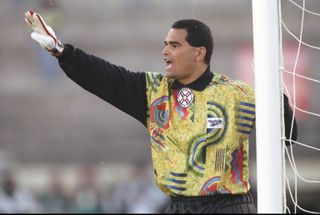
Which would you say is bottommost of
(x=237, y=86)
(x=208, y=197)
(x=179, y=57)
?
(x=208, y=197)

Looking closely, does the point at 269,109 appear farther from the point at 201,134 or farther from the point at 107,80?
the point at 107,80

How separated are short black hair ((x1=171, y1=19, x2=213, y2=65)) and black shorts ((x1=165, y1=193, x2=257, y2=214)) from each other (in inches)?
28.2

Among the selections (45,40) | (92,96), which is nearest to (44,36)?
(45,40)

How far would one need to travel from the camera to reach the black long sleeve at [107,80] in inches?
189

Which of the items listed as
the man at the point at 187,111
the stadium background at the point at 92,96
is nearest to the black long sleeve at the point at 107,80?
the man at the point at 187,111

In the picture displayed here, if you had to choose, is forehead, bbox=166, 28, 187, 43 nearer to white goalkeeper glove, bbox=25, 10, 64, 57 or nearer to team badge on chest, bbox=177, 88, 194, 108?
team badge on chest, bbox=177, 88, 194, 108

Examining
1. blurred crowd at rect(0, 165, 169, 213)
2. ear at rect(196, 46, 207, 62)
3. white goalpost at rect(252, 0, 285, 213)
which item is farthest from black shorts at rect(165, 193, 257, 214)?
blurred crowd at rect(0, 165, 169, 213)

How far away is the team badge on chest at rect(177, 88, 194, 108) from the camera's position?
4863 mm

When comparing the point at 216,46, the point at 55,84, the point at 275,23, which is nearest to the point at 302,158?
the point at 216,46

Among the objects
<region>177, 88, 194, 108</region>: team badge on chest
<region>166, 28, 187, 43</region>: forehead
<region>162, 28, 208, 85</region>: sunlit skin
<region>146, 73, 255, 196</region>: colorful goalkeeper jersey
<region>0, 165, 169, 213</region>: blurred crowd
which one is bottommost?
<region>0, 165, 169, 213</region>: blurred crowd

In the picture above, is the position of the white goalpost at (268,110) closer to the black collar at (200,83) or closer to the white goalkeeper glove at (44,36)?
the black collar at (200,83)

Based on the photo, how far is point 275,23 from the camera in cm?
491

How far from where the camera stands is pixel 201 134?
479cm

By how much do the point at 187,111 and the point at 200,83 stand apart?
0.54 ft
